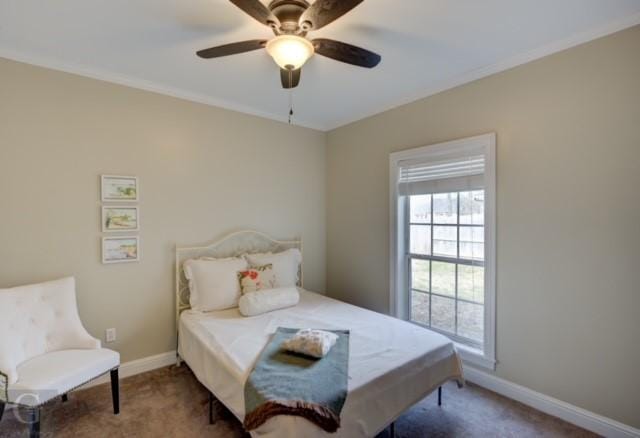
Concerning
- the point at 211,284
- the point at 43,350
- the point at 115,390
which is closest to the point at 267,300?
the point at 211,284

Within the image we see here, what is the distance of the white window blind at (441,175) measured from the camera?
8.59 feet

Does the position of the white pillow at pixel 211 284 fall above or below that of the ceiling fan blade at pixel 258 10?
below

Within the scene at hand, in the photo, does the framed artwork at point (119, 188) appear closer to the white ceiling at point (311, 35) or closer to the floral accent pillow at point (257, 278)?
the white ceiling at point (311, 35)

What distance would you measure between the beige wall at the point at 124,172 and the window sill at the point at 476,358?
85.8 inches

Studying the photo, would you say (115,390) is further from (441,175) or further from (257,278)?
(441,175)

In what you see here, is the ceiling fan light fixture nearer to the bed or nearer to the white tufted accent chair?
the bed

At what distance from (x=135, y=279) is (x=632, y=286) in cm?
363

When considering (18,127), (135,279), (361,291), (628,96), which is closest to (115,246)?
(135,279)

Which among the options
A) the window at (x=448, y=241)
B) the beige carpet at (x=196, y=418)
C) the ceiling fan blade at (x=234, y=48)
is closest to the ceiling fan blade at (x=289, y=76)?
the ceiling fan blade at (x=234, y=48)

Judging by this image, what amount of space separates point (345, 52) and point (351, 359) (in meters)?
1.77

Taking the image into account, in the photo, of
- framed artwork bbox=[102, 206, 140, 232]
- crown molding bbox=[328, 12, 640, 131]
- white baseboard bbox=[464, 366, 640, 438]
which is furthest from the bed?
crown molding bbox=[328, 12, 640, 131]

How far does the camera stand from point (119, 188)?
267 cm

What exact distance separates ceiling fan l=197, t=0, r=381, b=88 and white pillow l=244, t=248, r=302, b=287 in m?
1.91

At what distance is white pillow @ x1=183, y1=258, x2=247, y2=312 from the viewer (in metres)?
2.79
